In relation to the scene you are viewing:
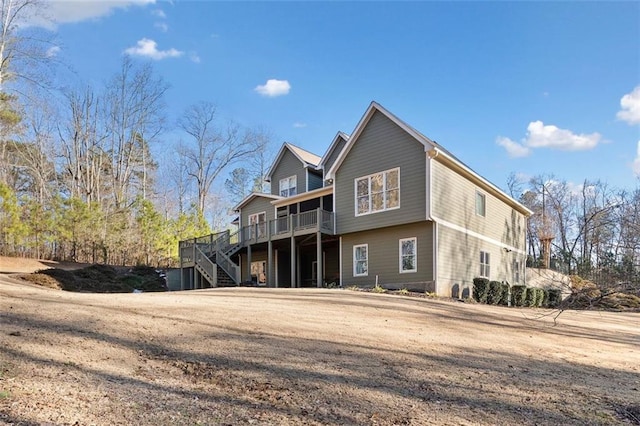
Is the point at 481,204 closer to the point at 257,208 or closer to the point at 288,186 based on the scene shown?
the point at 288,186

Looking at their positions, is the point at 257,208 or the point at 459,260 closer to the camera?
the point at 459,260

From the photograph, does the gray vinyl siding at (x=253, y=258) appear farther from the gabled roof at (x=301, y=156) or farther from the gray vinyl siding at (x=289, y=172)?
the gabled roof at (x=301, y=156)

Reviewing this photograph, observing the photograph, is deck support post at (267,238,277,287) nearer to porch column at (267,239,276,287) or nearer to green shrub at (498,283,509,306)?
porch column at (267,239,276,287)

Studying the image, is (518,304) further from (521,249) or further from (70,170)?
(70,170)

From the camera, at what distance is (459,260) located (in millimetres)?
18875

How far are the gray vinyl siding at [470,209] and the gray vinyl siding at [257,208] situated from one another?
11.0m

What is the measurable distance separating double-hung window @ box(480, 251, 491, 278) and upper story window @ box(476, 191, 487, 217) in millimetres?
1888

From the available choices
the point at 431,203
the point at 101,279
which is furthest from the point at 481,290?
the point at 101,279

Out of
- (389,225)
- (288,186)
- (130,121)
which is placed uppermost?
(130,121)

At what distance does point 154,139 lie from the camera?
3953cm

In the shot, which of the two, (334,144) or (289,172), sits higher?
(334,144)

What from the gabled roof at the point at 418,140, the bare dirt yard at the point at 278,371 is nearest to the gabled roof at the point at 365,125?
the gabled roof at the point at 418,140

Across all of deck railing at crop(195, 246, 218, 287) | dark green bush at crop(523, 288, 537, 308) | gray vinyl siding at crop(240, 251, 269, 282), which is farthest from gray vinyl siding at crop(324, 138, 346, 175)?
dark green bush at crop(523, 288, 537, 308)

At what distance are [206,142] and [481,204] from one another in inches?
1120
